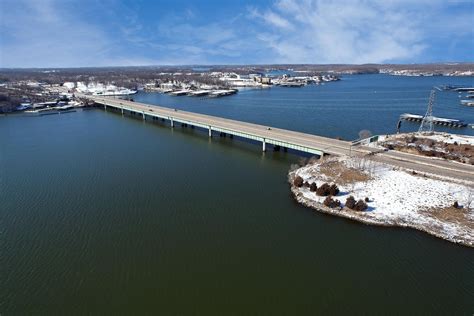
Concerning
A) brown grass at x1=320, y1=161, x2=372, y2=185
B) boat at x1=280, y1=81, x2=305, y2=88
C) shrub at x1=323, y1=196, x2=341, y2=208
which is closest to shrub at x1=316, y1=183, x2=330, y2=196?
shrub at x1=323, y1=196, x2=341, y2=208

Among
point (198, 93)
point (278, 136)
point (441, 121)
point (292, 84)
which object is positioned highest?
point (292, 84)

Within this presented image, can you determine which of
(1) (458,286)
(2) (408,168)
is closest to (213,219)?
(1) (458,286)

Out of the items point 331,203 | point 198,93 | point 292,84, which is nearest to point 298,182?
point 331,203

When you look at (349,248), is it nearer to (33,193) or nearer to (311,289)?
(311,289)

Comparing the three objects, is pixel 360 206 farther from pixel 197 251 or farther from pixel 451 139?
pixel 451 139

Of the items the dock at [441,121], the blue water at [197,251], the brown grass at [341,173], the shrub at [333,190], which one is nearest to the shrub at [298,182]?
the blue water at [197,251]

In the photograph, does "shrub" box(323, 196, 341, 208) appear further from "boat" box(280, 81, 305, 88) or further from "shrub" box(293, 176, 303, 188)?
"boat" box(280, 81, 305, 88)

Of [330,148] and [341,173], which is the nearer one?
[341,173]
